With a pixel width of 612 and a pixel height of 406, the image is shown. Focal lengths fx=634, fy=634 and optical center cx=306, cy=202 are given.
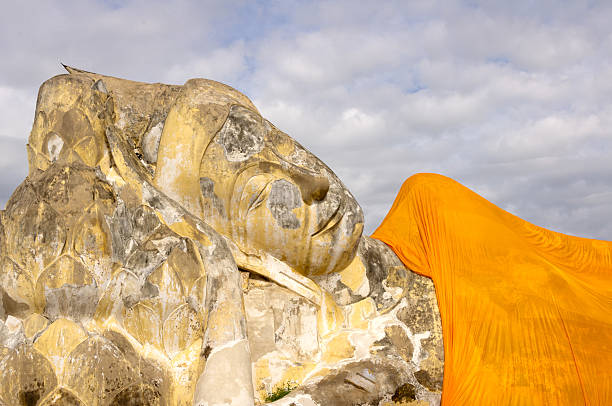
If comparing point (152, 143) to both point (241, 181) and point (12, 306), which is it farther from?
point (12, 306)

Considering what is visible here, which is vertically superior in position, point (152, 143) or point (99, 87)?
point (99, 87)

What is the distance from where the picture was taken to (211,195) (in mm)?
4234

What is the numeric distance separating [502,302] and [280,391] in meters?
1.71

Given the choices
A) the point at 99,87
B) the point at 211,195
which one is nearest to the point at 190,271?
the point at 211,195

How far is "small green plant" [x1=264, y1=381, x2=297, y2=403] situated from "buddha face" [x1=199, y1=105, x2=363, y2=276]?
2.63ft

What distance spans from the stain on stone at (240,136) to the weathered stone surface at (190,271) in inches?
0.4

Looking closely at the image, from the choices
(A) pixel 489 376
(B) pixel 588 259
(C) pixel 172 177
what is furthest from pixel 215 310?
(B) pixel 588 259

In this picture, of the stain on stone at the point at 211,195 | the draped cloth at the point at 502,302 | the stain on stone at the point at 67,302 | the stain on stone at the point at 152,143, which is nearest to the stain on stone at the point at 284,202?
the stain on stone at the point at 211,195

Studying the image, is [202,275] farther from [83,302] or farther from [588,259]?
[588,259]

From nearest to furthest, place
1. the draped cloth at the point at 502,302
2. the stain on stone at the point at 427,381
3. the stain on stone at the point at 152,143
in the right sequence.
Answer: the draped cloth at the point at 502,302 → the stain on stone at the point at 427,381 → the stain on stone at the point at 152,143

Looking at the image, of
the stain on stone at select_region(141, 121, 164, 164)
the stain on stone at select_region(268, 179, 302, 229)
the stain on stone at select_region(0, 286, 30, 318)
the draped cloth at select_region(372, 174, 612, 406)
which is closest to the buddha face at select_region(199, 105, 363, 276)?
the stain on stone at select_region(268, 179, 302, 229)

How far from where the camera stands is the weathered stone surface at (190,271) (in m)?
3.59

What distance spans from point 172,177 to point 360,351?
173cm

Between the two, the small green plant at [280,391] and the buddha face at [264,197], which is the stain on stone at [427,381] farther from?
the buddha face at [264,197]
